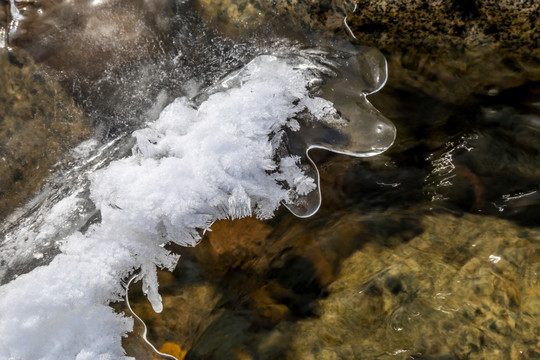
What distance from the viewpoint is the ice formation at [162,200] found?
2326mm

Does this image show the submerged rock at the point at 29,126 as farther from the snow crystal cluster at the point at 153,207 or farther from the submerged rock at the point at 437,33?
the submerged rock at the point at 437,33

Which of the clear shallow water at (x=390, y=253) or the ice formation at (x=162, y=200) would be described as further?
the ice formation at (x=162, y=200)

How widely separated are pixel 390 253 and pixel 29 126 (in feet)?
7.98

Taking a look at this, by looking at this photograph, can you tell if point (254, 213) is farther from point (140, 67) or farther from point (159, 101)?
point (140, 67)

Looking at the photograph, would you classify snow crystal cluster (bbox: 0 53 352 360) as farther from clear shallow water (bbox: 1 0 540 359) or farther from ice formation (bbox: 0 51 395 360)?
clear shallow water (bbox: 1 0 540 359)

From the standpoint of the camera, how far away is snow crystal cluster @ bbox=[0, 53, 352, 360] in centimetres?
232

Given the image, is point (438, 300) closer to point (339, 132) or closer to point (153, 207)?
point (339, 132)

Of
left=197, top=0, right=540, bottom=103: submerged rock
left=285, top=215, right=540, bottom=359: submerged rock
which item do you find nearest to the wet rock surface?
left=285, top=215, right=540, bottom=359: submerged rock

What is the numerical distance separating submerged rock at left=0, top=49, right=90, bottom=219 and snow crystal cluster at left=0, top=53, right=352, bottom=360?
593 millimetres

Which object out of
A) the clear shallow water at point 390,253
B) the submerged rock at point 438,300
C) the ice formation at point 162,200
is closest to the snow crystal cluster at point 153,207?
the ice formation at point 162,200

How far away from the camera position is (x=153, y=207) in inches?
91.7

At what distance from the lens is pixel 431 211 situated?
2.46 m

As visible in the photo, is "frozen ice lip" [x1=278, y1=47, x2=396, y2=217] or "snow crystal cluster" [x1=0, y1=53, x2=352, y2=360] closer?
"snow crystal cluster" [x1=0, y1=53, x2=352, y2=360]

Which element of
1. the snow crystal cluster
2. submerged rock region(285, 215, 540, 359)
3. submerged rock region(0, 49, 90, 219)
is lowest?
A: submerged rock region(285, 215, 540, 359)
